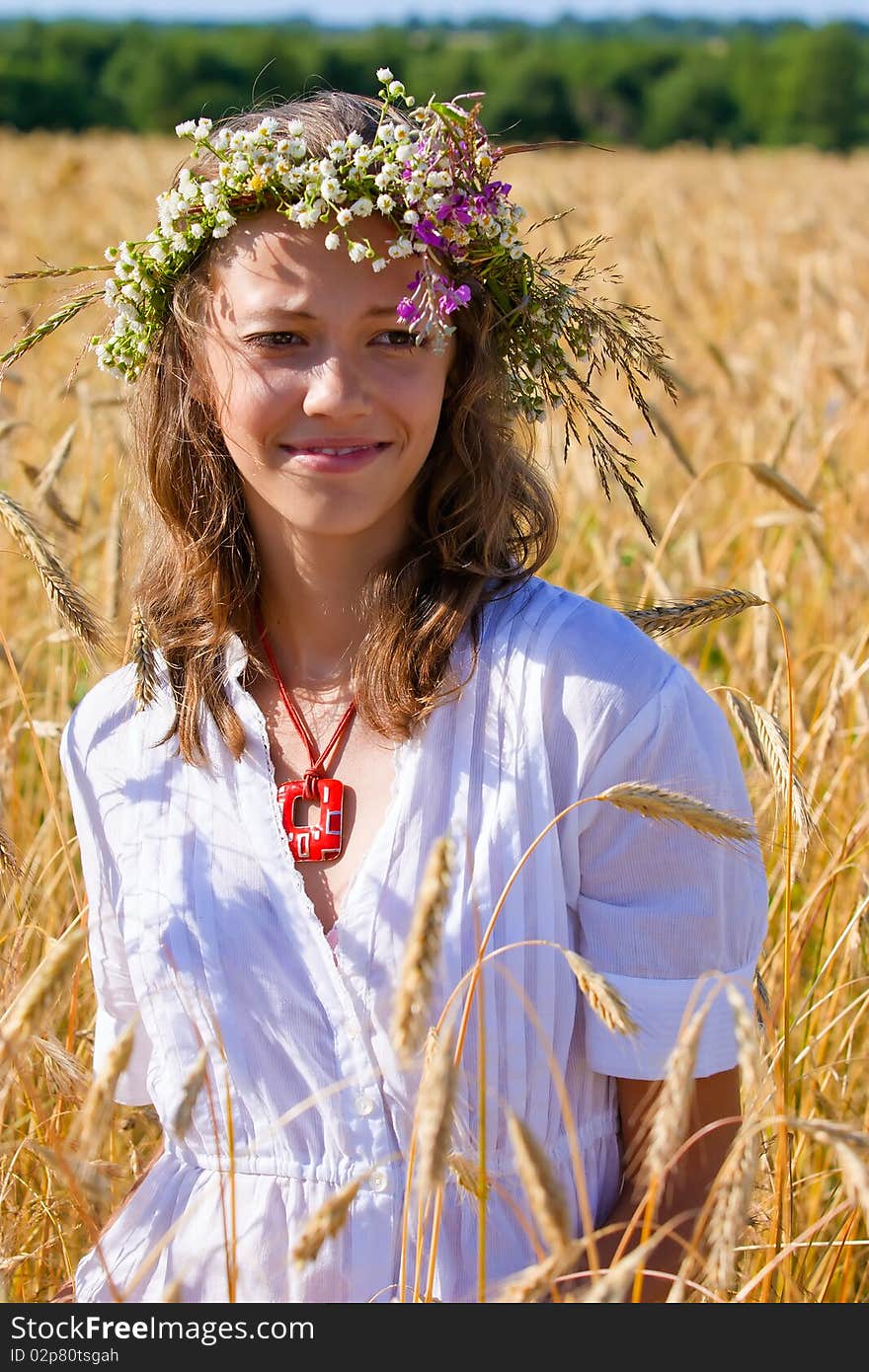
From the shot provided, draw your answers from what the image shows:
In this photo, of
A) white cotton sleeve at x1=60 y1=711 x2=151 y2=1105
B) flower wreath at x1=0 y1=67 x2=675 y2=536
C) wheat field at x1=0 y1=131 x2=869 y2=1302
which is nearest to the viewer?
wheat field at x1=0 y1=131 x2=869 y2=1302

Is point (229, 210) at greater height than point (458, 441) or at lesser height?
greater

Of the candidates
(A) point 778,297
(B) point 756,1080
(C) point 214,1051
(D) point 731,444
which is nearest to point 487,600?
(C) point 214,1051

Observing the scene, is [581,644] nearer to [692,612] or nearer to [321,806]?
[692,612]

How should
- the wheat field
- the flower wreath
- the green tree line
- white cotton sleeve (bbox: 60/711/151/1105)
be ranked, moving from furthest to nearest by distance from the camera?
the green tree line → white cotton sleeve (bbox: 60/711/151/1105) → the flower wreath → the wheat field

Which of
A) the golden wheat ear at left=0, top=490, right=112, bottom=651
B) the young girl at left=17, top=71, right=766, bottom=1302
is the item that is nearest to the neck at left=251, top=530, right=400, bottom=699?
the young girl at left=17, top=71, right=766, bottom=1302

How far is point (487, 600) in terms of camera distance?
1.81 meters

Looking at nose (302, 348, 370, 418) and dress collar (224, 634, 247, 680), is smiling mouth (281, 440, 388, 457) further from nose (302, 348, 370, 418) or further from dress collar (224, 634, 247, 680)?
dress collar (224, 634, 247, 680)

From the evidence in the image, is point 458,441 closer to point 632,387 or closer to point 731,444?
point 632,387

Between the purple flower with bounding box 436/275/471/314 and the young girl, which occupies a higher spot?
the purple flower with bounding box 436/275/471/314

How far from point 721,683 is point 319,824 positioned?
177 cm

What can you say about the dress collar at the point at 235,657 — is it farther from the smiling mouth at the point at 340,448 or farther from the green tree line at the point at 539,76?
the green tree line at the point at 539,76

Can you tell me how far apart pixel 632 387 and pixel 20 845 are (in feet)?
4.82

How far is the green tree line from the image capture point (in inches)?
1961

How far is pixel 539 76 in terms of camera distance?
2373 inches
